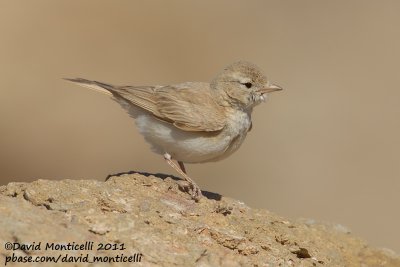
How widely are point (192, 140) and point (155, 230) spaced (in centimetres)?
213

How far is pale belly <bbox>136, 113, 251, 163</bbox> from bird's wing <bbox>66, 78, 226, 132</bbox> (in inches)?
2.6

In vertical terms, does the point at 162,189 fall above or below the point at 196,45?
below

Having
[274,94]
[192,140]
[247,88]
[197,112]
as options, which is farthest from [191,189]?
[274,94]

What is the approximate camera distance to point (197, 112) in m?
8.84

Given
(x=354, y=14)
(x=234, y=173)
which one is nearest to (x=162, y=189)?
(x=234, y=173)

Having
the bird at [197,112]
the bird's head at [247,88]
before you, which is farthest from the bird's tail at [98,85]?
the bird's head at [247,88]

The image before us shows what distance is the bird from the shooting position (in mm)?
8633

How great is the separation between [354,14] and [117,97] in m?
18.4

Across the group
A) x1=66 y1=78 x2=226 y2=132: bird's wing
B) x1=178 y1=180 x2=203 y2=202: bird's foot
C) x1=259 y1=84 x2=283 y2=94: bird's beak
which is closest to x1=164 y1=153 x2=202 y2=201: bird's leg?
x1=178 y1=180 x2=203 y2=202: bird's foot

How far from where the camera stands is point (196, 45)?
955 inches

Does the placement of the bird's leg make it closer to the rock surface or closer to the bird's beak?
the rock surface

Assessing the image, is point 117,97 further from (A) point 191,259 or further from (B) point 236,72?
(A) point 191,259

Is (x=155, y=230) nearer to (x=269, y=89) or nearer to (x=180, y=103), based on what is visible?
(x=180, y=103)

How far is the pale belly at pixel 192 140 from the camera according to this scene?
8.60 meters
